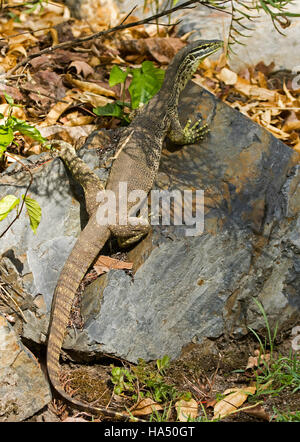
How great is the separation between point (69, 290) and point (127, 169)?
133cm

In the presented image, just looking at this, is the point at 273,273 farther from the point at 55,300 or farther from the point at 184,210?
the point at 55,300

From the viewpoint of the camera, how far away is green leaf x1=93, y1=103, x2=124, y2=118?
212 inches

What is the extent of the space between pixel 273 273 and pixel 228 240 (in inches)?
21.3

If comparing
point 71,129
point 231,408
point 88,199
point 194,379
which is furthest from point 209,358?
point 71,129

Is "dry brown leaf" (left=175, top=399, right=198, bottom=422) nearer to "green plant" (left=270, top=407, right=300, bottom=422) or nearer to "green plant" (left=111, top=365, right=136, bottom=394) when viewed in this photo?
"green plant" (left=111, top=365, right=136, bottom=394)

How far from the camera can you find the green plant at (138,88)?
5383 millimetres

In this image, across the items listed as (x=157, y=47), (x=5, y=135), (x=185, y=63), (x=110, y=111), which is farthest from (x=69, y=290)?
(x=157, y=47)

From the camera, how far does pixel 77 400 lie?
362cm

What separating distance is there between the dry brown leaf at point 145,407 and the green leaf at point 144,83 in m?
3.18

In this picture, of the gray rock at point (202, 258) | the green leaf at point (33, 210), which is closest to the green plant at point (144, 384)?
the gray rock at point (202, 258)

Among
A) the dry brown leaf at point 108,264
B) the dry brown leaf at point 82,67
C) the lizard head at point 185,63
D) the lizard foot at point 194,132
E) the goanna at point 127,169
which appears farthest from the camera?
the dry brown leaf at point 82,67

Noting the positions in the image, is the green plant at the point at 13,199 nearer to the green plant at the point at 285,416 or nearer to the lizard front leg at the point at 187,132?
the lizard front leg at the point at 187,132

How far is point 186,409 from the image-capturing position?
3.67m

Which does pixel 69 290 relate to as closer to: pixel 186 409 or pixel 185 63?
pixel 186 409
